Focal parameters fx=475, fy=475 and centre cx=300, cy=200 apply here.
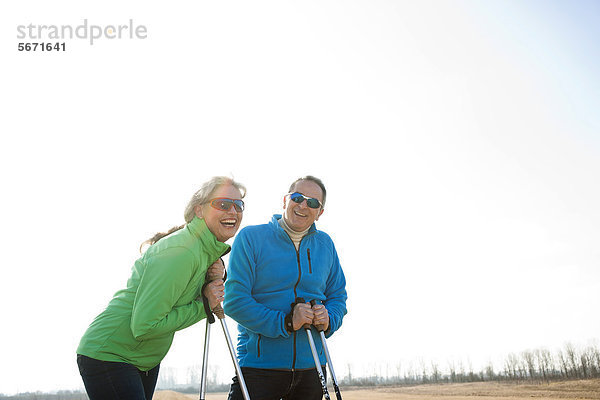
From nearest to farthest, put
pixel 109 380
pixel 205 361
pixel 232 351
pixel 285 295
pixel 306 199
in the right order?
pixel 109 380 < pixel 232 351 < pixel 285 295 < pixel 205 361 < pixel 306 199

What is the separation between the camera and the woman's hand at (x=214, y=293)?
3848 mm

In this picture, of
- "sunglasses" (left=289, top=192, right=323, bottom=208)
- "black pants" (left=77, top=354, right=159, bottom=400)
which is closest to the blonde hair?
"sunglasses" (left=289, top=192, right=323, bottom=208)

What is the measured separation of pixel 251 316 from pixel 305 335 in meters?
0.61

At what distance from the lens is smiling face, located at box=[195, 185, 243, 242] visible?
12.7 ft

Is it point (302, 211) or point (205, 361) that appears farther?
point (302, 211)

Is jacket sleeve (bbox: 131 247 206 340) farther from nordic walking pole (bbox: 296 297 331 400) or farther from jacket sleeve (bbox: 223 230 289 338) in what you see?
nordic walking pole (bbox: 296 297 331 400)

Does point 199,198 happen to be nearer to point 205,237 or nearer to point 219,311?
point 205,237

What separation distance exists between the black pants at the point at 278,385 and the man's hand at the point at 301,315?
0.49 metres

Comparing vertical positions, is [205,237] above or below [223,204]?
below

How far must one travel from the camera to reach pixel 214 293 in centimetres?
385

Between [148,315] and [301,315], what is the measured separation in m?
1.46

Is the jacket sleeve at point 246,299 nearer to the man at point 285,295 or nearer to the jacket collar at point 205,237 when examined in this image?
the man at point 285,295

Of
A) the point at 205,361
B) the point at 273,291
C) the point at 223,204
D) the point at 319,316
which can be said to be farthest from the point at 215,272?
the point at 205,361

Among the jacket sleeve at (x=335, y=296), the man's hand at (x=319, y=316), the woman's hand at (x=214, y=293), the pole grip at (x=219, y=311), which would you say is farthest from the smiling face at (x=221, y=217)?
the jacket sleeve at (x=335, y=296)
